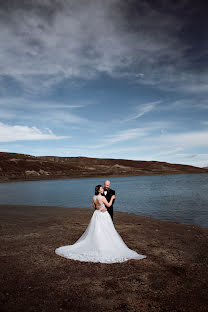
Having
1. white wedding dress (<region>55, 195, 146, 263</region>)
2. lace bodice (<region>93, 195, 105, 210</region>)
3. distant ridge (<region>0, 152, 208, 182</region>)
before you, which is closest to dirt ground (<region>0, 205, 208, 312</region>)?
white wedding dress (<region>55, 195, 146, 263</region>)

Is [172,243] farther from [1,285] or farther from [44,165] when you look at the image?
[44,165]

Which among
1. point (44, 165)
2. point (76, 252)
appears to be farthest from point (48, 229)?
point (44, 165)

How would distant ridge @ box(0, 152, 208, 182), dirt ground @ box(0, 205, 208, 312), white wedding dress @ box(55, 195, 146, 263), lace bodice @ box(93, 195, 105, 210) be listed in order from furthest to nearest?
distant ridge @ box(0, 152, 208, 182) < lace bodice @ box(93, 195, 105, 210) < white wedding dress @ box(55, 195, 146, 263) < dirt ground @ box(0, 205, 208, 312)

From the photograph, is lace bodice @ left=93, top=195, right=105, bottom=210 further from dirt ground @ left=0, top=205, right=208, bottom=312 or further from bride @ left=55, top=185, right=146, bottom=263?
dirt ground @ left=0, top=205, right=208, bottom=312

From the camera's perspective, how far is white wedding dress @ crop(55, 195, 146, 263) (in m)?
7.41

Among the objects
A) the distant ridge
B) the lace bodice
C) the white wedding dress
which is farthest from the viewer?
the distant ridge

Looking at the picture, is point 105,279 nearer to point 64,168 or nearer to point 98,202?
point 98,202

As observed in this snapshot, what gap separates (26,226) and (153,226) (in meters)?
7.67

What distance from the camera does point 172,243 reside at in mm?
9836

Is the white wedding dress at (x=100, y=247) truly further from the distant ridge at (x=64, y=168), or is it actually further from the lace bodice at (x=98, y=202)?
the distant ridge at (x=64, y=168)

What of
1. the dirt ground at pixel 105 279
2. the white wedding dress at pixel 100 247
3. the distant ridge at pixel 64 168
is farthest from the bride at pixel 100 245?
the distant ridge at pixel 64 168

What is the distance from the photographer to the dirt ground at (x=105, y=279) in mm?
4977

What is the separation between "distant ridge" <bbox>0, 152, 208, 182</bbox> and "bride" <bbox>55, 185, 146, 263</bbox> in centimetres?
6988

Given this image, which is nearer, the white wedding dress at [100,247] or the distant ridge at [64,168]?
the white wedding dress at [100,247]
